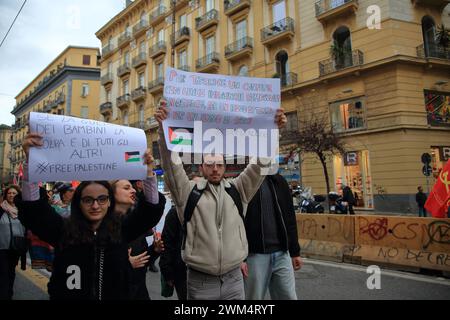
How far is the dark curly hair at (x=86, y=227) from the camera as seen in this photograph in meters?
2.05

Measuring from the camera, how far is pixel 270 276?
330 centimetres

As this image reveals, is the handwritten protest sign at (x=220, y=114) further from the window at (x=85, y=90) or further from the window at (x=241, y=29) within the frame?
the window at (x=85, y=90)

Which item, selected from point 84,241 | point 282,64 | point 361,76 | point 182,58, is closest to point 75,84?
point 182,58

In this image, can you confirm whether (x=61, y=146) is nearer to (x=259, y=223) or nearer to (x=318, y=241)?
(x=259, y=223)

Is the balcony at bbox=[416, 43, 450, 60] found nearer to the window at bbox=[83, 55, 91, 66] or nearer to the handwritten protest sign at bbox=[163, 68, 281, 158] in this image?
the handwritten protest sign at bbox=[163, 68, 281, 158]

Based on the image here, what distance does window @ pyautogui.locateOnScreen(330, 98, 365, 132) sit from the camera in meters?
17.9

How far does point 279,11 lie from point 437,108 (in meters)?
11.1

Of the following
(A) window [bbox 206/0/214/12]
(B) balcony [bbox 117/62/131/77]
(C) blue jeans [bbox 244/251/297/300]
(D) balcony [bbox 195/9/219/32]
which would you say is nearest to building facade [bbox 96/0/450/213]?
(D) balcony [bbox 195/9/219/32]

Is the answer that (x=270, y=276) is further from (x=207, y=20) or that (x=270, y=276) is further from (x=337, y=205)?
(x=207, y=20)

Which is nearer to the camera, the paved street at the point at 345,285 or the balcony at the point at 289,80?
the paved street at the point at 345,285

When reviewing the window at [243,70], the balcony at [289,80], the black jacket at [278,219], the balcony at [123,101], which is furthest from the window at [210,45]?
the black jacket at [278,219]

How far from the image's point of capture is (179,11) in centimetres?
2978

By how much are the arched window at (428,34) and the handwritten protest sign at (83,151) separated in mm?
20037

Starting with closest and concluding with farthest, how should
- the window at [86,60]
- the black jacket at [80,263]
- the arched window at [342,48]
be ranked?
1. the black jacket at [80,263]
2. the arched window at [342,48]
3. the window at [86,60]
